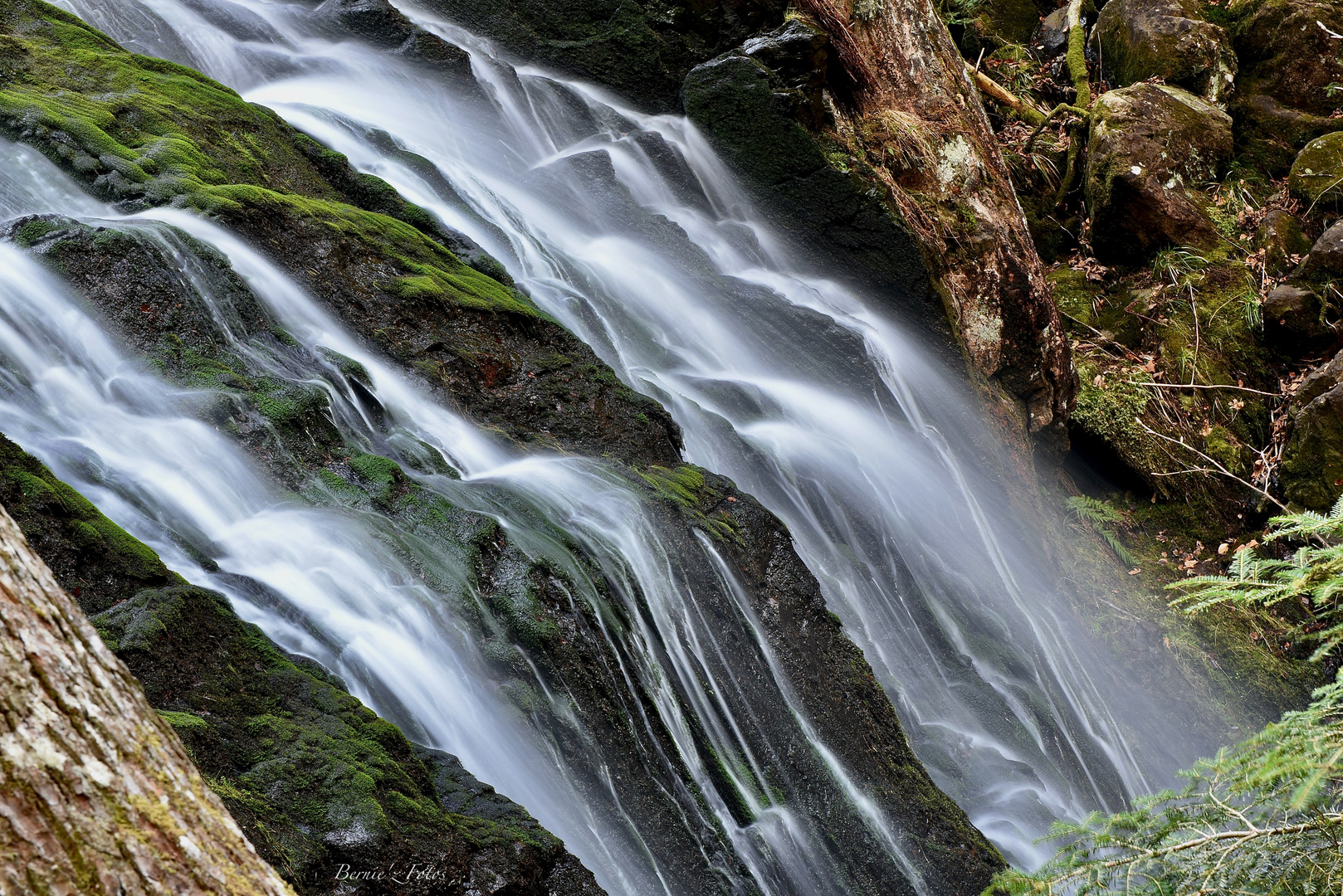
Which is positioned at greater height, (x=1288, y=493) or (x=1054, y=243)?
(x=1054, y=243)

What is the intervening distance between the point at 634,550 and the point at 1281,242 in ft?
31.7

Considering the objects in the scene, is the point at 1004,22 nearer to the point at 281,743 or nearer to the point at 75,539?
the point at 75,539

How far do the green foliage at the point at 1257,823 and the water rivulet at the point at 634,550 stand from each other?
1.98 m

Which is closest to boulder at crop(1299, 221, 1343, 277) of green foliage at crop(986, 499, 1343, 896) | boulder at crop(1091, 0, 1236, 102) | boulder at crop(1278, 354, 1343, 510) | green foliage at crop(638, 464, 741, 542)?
boulder at crop(1278, 354, 1343, 510)

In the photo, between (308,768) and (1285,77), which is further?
(1285,77)

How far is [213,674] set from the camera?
322 centimetres

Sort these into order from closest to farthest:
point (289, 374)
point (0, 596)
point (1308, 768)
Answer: point (0, 596), point (1308, 768), point (289, 374)

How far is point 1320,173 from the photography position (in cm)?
1084

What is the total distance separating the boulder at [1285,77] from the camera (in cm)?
1147

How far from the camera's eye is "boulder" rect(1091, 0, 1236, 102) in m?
11.6

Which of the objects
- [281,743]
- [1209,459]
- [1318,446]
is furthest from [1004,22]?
[281,743]

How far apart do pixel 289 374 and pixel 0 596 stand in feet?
12.1

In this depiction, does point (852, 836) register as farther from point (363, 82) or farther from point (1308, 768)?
point (363, 82)

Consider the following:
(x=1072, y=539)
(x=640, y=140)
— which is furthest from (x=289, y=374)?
(x=1072, y=539)
